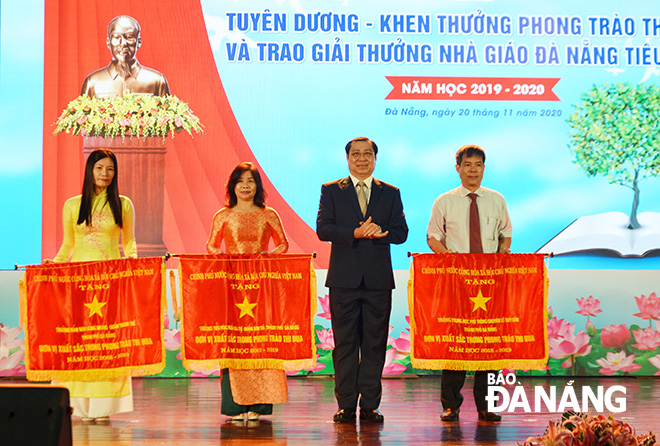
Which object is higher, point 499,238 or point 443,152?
point 443,152

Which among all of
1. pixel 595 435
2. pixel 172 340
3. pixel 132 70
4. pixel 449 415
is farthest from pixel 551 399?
pixel 132 70

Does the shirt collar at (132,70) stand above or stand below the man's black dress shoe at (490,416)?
above

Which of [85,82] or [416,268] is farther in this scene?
[85,82]

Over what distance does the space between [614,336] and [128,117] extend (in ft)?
13.6

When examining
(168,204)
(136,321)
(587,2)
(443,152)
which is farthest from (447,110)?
(136,321)

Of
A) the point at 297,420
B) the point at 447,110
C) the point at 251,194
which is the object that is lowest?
the point at 297,420

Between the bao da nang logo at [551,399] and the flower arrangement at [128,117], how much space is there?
2983 millimetres

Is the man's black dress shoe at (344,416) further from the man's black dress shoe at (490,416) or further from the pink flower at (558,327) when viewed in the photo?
the pink flower at (558,327)

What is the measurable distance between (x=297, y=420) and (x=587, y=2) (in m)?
4.01

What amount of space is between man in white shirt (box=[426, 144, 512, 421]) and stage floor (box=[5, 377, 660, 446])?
306mm

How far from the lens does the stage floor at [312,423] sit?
12.0 feet

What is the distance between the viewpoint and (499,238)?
14.2 feet

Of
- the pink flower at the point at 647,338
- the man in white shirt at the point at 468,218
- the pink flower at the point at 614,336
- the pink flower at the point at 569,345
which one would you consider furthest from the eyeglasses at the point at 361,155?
the pink flower at the point at 647,338

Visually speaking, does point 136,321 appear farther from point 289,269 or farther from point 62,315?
point 289,269
